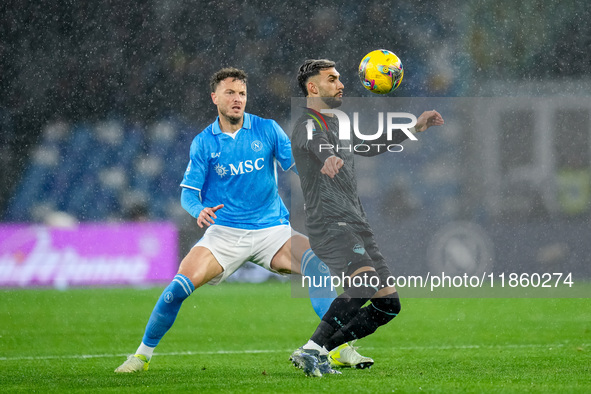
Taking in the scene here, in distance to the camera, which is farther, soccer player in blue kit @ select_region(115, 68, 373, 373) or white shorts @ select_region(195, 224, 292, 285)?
white shorts @ select_region(195, 224, 292, 285)

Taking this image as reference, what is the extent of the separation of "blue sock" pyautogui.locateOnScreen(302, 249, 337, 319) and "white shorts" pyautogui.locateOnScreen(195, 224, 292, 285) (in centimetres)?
28

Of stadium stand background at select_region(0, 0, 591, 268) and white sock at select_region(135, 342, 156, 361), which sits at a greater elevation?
stadium stand background at select_region(0, 0, 591, 268)

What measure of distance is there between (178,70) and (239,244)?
465 inches

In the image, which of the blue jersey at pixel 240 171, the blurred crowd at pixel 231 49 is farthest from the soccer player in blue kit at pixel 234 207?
the blurred crowd at pixel 231 49

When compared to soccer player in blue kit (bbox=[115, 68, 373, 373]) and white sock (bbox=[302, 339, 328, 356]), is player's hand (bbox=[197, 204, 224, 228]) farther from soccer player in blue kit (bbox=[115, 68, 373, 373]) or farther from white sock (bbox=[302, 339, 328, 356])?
white sock (bbox=[302, 339, 328, 356])

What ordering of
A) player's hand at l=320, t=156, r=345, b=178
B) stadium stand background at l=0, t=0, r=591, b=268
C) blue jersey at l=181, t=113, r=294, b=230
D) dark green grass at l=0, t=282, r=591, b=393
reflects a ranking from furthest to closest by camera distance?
stadium stand background at l=0, t=0, r=591, b=268 → blue jersey at l=181, t=113, r=294, b=230 → dark green grass at l=0, t=282, r=591, b=393 → player's hand at l=320, t=156, r=345, b=178

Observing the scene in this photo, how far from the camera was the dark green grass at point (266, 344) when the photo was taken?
16.8ft

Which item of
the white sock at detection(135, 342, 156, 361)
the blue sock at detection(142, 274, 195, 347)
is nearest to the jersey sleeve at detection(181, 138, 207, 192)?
the blue sock at detection(142, 274, 195, 347)

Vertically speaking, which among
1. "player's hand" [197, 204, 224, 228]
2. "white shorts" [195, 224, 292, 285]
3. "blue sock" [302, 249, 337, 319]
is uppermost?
"player's hand" [197, 204, 224, 228]

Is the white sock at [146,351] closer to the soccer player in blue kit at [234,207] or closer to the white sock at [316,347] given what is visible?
the soccer player in blue kit at [234,207]

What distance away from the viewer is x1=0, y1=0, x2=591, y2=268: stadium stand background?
15.4m

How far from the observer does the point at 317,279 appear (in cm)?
581

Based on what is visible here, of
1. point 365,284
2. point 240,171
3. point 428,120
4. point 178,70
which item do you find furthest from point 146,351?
point 178,70

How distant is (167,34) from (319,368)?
43.7 feet
